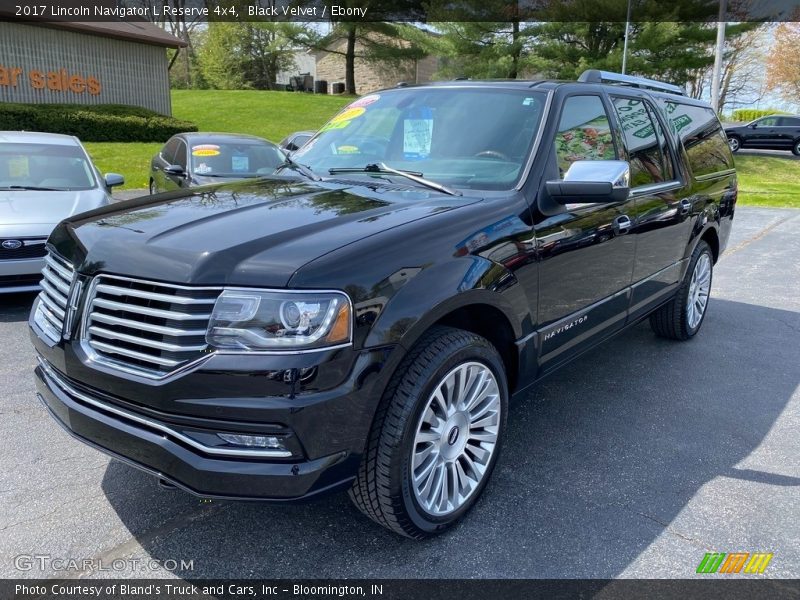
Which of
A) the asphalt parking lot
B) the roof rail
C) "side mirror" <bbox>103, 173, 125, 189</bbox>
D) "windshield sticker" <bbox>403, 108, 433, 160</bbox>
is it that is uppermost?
the roof rail

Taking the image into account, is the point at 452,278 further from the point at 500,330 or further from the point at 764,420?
the point at 764,420

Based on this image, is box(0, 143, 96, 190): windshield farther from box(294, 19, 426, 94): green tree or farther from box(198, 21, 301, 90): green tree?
box(198, 21, 301, 90): green tree

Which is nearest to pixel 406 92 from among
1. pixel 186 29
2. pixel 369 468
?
pixel 369 468

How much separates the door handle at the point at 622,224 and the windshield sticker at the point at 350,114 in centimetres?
172

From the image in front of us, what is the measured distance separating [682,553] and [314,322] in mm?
1864

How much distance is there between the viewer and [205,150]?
9.81 m

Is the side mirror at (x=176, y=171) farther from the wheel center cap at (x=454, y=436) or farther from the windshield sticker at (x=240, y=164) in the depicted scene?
the wheel center cap at (x=454, y=436)

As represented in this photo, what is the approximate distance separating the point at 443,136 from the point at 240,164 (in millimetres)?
6845

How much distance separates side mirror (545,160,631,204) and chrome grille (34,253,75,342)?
2.24m

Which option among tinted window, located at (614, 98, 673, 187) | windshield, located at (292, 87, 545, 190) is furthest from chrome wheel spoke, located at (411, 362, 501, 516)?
tinted window, located at (614, 98, 673, 187)

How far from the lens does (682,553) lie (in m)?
2.75

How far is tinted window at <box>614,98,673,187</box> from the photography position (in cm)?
418

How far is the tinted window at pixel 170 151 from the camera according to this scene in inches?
424

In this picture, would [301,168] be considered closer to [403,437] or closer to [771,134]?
[403,437]
